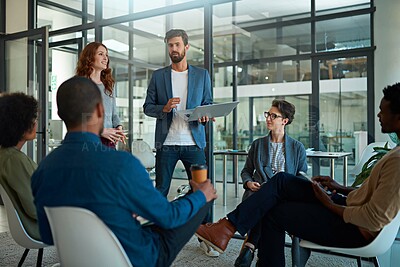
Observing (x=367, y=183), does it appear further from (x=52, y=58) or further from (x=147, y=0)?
(x=52, y=58)

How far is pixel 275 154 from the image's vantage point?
288cm

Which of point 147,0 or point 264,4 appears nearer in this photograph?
point 147,0

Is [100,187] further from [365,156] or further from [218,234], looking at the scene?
[365,156]

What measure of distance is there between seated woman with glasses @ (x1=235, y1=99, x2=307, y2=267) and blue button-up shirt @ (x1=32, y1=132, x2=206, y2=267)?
4.87 ft

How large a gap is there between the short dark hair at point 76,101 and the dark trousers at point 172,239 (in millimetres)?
541

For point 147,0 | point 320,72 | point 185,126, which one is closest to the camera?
point 185,126

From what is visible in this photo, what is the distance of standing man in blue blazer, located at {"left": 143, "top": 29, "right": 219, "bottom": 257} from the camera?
2.92 meters

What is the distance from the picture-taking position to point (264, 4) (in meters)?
5.45

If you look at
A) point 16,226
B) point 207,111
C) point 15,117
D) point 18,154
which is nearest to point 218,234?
point 207,111

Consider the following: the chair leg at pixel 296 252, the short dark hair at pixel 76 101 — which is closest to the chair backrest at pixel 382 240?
the chair leg at pixel 296 252

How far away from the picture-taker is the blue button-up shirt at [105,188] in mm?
1231

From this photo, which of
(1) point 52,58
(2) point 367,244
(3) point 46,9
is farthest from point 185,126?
(3) point 46,9

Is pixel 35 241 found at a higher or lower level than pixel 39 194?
lower

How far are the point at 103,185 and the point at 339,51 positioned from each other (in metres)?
4.56
